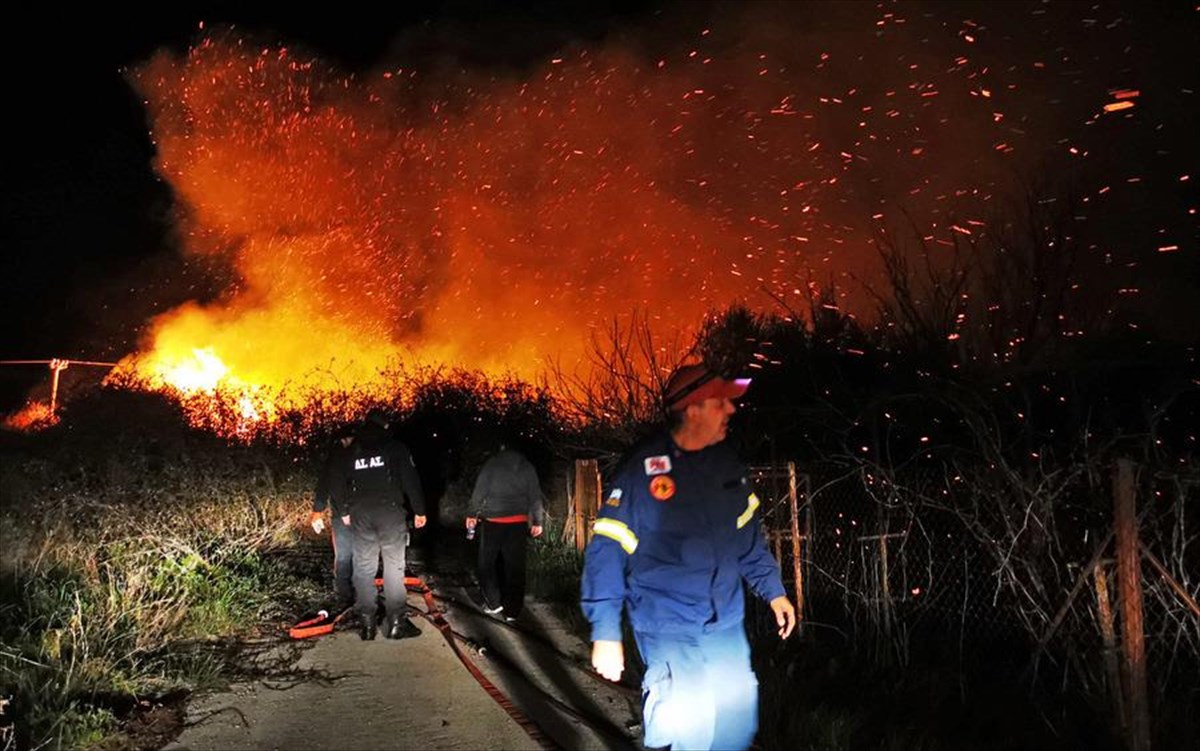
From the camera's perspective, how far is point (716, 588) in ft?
10.3

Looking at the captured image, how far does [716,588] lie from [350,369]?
17664mm

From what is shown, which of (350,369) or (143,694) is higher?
(350,369)

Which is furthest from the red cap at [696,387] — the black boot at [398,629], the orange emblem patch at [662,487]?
the black boot at [398,629]

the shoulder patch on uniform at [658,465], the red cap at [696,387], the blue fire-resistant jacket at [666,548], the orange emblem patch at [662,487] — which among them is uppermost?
the red cap at [696,387]

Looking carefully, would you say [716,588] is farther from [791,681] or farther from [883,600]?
[883,600]

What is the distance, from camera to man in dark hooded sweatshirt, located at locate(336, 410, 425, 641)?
688 cm

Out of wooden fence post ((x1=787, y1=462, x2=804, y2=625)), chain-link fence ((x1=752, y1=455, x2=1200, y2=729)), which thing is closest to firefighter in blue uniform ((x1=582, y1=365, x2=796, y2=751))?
chain-link fence ((x1=752, y1=455, x2=1200, y2=729))

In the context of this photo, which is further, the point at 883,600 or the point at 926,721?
the point at 883,600

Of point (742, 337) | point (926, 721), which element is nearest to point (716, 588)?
point (926, 721)

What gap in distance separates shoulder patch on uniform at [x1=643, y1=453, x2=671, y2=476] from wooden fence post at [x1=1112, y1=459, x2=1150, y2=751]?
248 cm

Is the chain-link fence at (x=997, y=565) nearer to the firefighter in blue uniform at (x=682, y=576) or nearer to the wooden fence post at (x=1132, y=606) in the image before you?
the wooden fence post at (x=1132, y=606)

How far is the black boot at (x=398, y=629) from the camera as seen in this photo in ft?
22.7

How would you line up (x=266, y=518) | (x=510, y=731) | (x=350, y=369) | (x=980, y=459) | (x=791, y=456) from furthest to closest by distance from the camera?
(x=350, y=369) < (x=266, y=518) < (x=791, y=456) < (x=980, y=459) < (x=510, y=731)

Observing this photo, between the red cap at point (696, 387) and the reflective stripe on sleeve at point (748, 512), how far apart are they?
16.3 inches
